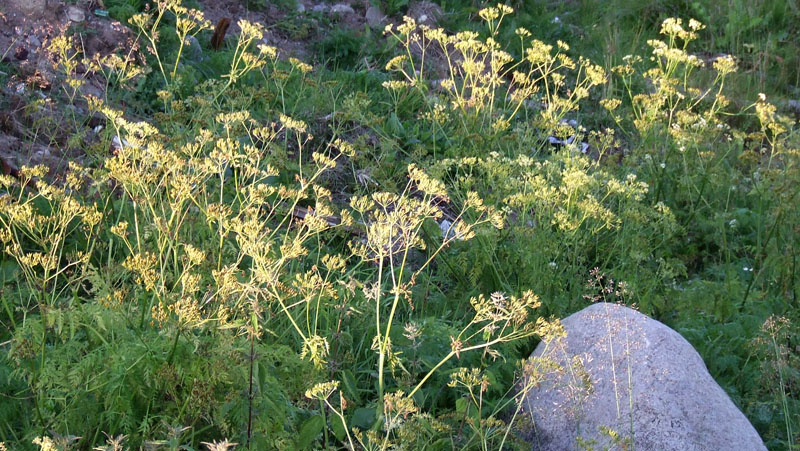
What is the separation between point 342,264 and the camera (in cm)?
283

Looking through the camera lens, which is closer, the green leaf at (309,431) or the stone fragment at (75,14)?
the green leaf at (309,431)

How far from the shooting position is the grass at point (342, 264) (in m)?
2.69

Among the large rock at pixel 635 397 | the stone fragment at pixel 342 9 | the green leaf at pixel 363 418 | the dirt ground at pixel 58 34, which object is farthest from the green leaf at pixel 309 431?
the stone fragment at pixel 342 9

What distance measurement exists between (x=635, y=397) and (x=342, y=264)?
4.48 ft

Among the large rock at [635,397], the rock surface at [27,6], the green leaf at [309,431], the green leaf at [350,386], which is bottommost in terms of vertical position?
the large rock at [635,397]

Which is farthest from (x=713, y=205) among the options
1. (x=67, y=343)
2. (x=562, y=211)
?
(x=67, y=343)

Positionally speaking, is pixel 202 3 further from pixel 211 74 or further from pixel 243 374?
pixel 243 374

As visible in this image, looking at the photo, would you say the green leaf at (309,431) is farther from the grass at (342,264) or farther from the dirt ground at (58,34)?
the dirt ground at (58,34)

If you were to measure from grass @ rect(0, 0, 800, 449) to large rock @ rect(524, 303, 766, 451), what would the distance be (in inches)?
7.5

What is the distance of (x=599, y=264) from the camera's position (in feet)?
15.8

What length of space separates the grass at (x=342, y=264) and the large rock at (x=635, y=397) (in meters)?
0.19

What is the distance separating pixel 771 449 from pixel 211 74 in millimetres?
4584

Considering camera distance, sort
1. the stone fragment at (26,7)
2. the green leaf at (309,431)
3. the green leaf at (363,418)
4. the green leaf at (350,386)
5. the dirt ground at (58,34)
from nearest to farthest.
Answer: the green leaf at (309,431), the green leaf at (363,418), the green leaf at (350,386), the dirt ground at (58,34), the stone fragment at (26,7)

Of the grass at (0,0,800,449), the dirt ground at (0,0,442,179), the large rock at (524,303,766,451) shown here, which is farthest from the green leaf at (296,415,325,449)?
the dirt ground at (0,0,442,179)
